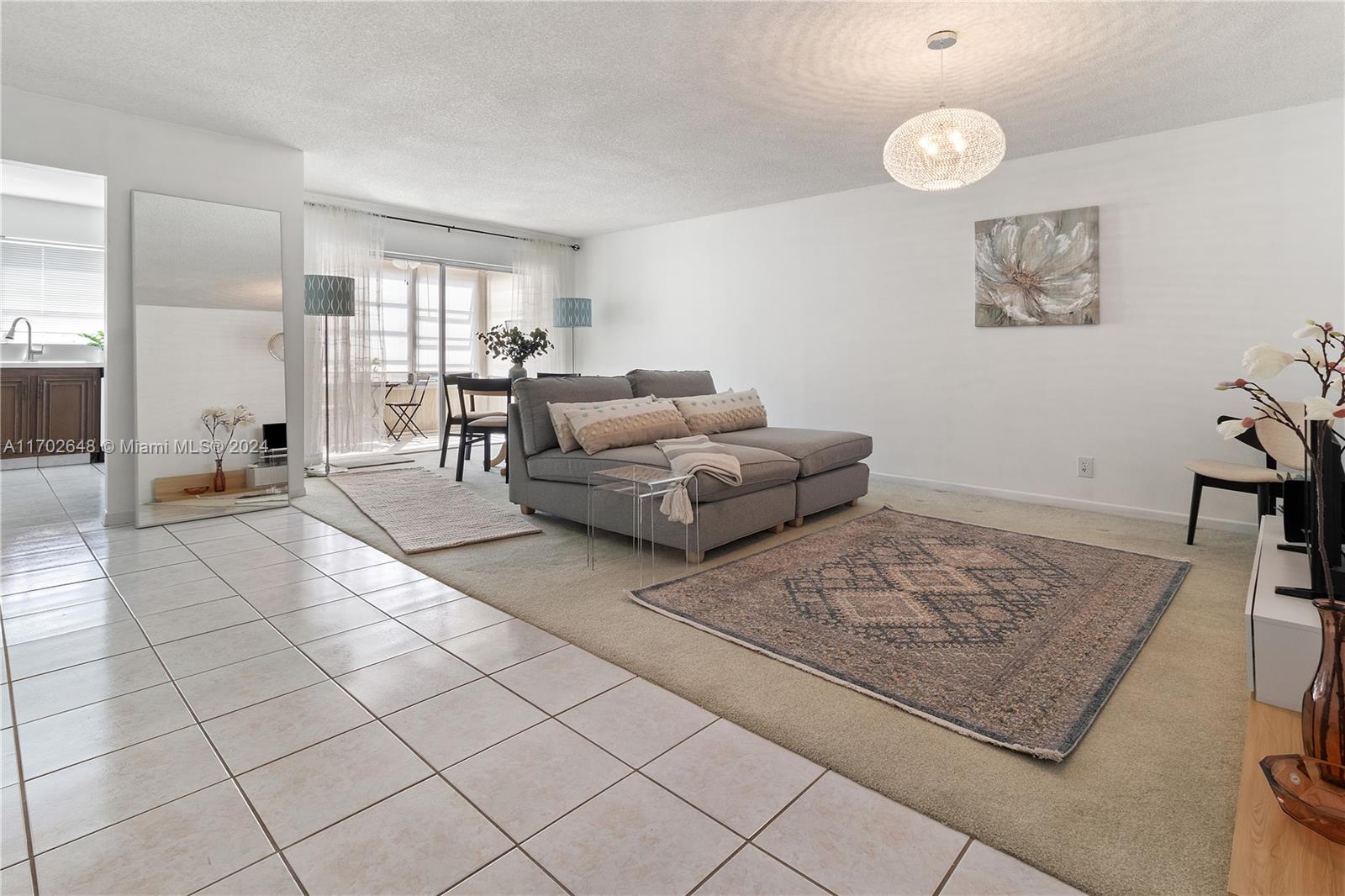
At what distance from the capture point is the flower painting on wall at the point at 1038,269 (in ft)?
14.3

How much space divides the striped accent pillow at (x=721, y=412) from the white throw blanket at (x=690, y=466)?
0.67 m

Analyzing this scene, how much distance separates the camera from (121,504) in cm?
404

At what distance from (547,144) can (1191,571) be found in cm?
439

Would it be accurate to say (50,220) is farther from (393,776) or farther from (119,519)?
(393,776)

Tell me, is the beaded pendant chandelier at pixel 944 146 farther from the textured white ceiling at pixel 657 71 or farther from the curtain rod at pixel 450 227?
the curtain rod at pixel 450 227

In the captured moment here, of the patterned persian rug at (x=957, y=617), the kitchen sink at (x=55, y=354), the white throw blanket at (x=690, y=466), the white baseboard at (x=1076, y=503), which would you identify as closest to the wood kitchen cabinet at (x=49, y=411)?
the kitchen sink at (x=55, y=354)

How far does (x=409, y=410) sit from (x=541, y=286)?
2.41m

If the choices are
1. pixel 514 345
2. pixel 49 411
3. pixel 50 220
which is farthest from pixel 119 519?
pixel 50 220

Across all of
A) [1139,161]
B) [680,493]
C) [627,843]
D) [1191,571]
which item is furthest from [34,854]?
[1139,161]

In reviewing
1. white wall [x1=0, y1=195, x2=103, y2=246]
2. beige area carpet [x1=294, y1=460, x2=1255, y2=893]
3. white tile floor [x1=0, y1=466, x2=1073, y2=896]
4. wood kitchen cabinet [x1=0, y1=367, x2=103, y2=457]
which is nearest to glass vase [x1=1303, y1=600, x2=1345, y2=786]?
beige area carpet [x1=294, y1=460, x2=1255, y2=893]

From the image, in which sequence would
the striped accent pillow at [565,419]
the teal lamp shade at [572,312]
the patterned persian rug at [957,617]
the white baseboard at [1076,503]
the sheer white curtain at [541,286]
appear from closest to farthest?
1. the patterned persian rug at [957,617]
2. the striped accent pillow at [565,419]
3. the white baseboard at [1076,503]
4. the teal lamp shade at [572,312]
5. the sheer white curtain at [541,286]

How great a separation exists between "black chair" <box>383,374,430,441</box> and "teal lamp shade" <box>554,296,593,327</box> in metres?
2.08

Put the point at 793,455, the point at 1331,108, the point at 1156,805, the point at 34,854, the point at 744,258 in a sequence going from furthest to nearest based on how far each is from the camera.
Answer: the point at 744,258 → the point at 793,455 → the point at 1331,108 → the point at 1156,805 → the point at 34,854

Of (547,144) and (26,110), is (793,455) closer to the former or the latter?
(547,144)
